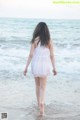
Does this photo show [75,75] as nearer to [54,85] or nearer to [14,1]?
[54,85]

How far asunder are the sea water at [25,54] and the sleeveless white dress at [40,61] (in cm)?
53

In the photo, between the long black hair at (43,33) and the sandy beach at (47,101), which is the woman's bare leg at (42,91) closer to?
the sandy beach at (47,101)

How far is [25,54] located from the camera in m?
4.23

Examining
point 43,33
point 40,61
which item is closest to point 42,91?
point 40,61

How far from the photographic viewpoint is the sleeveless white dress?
142 inches

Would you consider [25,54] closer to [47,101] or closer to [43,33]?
[47,101]

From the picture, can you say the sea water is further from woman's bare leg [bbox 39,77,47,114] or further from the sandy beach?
woman's bare leg [bbox 39,77,47,114]

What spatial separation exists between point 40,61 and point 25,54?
2.14 feet

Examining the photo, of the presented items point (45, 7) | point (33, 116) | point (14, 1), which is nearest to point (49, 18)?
point (45, 7)

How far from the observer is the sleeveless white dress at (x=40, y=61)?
3605mm

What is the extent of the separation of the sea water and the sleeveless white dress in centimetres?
53

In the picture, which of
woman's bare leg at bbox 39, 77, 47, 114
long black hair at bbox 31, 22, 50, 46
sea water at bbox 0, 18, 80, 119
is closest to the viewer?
long black hair at bbox 31, 22, 50, 46

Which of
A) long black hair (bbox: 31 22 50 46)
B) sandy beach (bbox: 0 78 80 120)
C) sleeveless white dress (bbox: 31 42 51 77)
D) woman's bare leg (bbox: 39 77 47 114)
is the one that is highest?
long black hair (bbox: 31 22 50 46)

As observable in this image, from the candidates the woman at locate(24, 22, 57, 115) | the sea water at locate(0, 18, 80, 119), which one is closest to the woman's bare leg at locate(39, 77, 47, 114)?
the woman at locate(24, 22, 57, 115)
